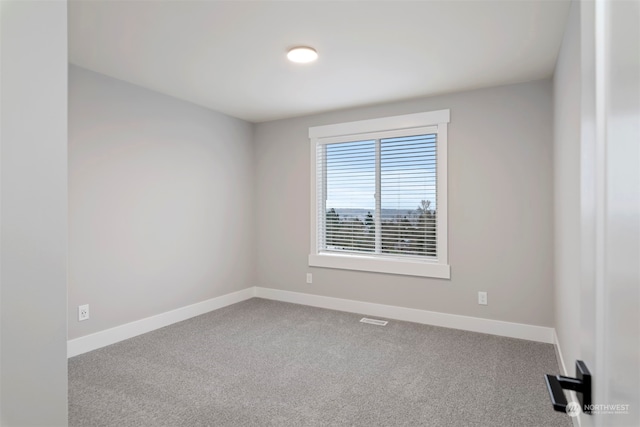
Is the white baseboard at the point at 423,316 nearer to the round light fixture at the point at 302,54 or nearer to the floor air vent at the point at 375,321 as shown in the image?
the floor air vent at the point at 375,321

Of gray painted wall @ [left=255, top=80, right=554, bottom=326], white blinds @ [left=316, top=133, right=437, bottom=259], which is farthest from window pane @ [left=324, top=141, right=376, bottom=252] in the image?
gray painted wall @ [left=255, top=80, right=554, bottom=326]

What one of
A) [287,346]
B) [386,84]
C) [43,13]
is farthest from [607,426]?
[386,84]

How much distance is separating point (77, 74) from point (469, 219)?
3890 millimetres

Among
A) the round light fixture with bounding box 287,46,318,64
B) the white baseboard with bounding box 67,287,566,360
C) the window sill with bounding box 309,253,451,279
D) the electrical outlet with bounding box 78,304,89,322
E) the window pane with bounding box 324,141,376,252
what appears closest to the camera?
the round light fixture with bounding box 287,46,318,64

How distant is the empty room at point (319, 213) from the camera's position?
90 cm

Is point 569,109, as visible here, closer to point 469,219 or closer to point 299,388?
point 469,219

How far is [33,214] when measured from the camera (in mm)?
968

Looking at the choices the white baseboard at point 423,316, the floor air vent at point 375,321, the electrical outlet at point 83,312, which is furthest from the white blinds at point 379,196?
the electrical outlet at point 83,312

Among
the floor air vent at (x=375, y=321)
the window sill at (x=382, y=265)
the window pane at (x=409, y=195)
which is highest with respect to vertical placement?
the window pane at (x=409, y=195)

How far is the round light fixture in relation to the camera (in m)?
2.78

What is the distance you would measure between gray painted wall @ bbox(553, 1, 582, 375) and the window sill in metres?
1.22

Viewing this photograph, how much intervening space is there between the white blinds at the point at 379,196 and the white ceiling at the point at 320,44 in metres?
0.69

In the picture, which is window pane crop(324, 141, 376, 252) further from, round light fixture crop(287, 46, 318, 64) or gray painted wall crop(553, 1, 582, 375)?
gray painted wall crop(553, 1, 582, 375)

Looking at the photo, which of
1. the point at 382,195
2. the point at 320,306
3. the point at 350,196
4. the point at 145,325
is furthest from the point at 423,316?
the point at 145,325
